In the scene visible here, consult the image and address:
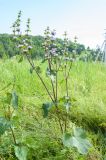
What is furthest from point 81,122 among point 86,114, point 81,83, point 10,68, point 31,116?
point 10,68

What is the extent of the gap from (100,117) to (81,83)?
1497 millimetres

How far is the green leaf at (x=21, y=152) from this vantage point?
2654mm

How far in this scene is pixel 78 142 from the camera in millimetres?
2711

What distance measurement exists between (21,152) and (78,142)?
0.36m

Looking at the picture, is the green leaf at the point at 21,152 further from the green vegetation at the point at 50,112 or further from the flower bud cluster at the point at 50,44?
the flower bud cluster at the point at 50,44

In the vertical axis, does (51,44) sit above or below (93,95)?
above

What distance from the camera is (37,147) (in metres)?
3.11

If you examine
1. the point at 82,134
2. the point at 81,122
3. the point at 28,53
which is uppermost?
A: the point at 28,53

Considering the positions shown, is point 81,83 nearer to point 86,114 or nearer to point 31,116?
point 86,114

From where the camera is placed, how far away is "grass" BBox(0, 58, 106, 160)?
3209 mm

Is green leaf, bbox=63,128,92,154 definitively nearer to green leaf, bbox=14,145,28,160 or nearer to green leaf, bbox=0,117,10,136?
green leaf, bbox=14,145,28,160

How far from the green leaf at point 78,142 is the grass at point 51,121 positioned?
334 mm

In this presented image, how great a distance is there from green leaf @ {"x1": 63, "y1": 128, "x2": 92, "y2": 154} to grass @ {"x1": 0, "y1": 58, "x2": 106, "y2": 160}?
1.10 feet

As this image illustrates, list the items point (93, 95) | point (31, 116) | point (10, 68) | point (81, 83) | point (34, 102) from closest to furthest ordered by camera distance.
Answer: point (31, 116) < point (34, 102) < point (93, 95) < point (81, 83) < point (10, 68)
